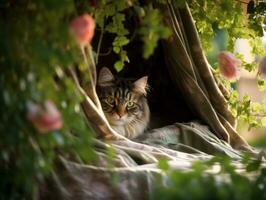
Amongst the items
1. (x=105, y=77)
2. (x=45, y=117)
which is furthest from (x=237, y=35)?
(x=45, y=117)

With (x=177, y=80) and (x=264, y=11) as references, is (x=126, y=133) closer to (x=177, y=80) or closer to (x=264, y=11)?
(x=177, y=80)

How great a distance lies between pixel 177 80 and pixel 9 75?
1207 mm

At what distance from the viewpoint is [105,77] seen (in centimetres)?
200

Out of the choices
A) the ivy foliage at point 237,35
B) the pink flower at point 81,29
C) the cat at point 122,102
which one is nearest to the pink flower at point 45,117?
the pink flower at point 81,29

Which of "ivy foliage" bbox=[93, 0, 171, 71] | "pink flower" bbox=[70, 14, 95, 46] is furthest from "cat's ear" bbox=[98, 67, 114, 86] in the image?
"pink flower" bbox=[70, 14, 95, 46]

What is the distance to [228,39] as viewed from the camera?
76.5 inches

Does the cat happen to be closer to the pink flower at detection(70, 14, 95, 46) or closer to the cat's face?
the cat's face

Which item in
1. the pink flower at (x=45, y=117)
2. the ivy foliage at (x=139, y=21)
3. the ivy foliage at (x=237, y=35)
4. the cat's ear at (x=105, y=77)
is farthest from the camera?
the cat's ear at (x=105, y=77)

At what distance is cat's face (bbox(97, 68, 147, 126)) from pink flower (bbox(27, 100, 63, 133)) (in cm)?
119

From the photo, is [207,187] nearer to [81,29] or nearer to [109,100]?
[81,29]

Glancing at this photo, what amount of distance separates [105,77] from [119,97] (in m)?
0.10

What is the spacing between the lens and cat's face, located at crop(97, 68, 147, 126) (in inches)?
78.2

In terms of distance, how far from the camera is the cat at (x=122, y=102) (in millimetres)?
1987

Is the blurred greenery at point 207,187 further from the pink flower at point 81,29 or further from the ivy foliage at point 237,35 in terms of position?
the ivy foliage at point 237,35
